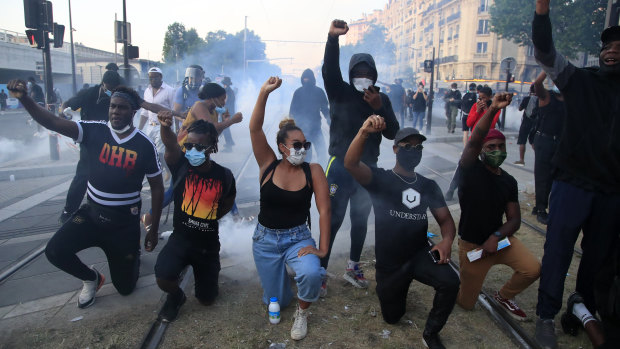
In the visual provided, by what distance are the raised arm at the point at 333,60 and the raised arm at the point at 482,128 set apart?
1.23 meters

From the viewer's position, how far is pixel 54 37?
34.1 ft

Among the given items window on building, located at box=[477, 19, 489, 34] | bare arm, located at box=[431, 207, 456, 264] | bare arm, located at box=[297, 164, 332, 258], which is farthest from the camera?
window on building, located at box=[477, 19, 489, 34]

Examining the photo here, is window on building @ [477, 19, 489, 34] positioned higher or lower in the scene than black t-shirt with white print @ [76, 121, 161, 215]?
higher

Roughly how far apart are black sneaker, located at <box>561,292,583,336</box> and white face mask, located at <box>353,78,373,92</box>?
2240 millimetres

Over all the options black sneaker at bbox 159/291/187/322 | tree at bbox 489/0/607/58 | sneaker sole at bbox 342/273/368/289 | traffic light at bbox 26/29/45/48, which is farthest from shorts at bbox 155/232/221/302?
tree at bbox 489/0/607/58

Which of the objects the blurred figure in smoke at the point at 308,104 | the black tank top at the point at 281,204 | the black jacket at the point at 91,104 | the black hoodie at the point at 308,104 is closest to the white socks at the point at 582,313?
the black tank top at the point at 281,204

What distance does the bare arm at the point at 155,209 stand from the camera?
143 inches

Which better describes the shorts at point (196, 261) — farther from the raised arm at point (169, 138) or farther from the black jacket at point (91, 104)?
the black jacket at point (91, 104)

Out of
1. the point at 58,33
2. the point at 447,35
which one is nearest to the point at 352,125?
the point at 58,33

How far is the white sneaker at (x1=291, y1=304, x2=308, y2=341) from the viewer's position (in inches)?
121

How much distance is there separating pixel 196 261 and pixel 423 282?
178 centimetres

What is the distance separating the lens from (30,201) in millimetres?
6840

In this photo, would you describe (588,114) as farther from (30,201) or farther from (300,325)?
(30,201)

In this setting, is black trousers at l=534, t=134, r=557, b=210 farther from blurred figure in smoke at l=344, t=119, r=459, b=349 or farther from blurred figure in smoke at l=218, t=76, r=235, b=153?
blurred figure in smoke at l=218, t=76, r=235, b=153
